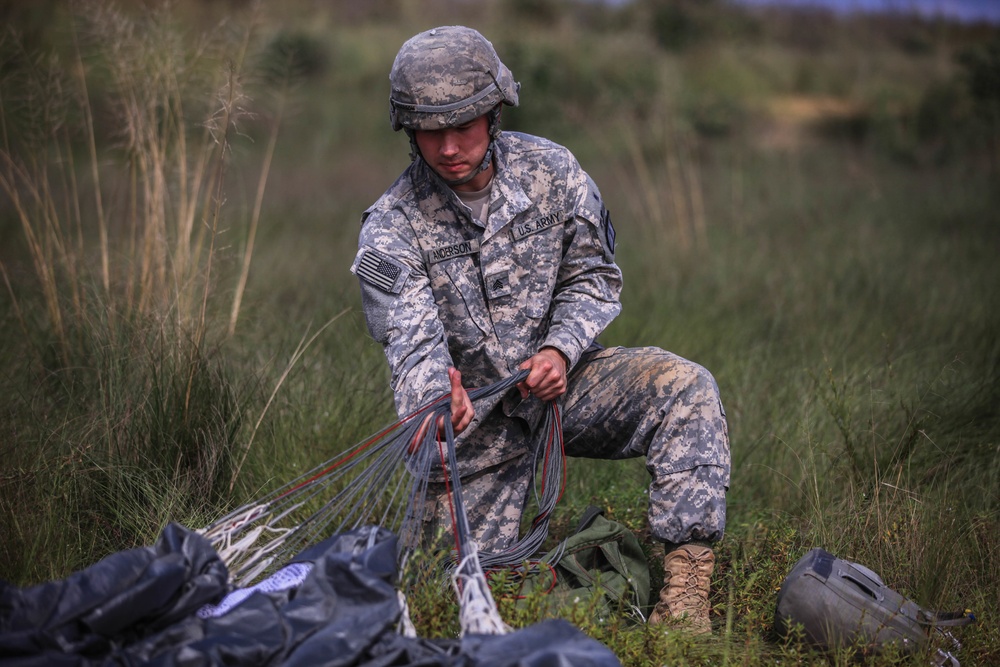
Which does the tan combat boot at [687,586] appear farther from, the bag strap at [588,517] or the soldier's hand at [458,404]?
the soldier's hand at [458,404]

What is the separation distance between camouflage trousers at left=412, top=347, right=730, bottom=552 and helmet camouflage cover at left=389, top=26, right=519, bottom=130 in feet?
3.36

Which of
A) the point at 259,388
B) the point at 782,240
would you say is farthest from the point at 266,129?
the point at 259,388

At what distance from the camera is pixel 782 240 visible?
895 centimetres

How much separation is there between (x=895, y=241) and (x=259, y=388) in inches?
253

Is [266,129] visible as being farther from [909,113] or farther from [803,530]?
[803,530]

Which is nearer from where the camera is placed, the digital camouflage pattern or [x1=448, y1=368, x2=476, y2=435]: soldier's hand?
[x1=448, y1=368, x2=476, y2=435]: soldier's hand

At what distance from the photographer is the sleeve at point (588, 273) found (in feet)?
11.9

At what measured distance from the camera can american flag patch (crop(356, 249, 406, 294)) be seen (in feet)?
11.1

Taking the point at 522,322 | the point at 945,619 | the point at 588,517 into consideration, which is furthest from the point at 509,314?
the point at 945,619

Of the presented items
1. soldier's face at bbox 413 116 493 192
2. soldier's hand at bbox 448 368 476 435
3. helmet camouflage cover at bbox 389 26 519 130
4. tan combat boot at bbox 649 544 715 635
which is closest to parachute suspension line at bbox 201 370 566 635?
soldier's hand at bbox 448 368 476 435

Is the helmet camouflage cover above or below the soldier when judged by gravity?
above

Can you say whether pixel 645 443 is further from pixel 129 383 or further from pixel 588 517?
pixel 129 383

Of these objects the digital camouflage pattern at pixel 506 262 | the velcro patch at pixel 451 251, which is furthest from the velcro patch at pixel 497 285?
the velcro patch at pixel 451 251

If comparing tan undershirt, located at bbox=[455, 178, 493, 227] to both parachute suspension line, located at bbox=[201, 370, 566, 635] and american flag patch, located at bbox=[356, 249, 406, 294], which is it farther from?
parachute suspension line, located at bbox=[201, 370, 566, 635]
